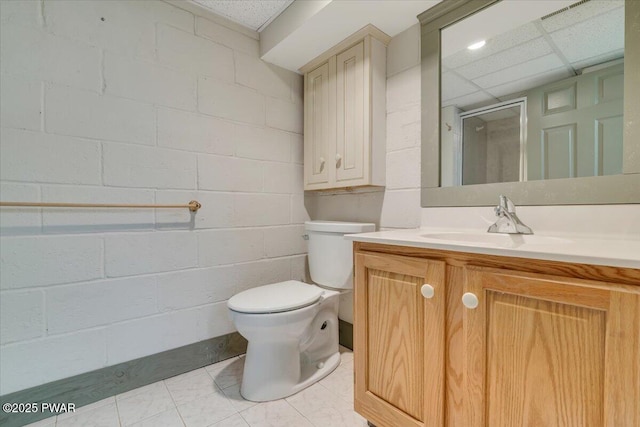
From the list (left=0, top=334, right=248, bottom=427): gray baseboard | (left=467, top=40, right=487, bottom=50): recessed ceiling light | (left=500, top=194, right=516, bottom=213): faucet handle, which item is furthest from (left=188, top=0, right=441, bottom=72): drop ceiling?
(left=0, top=334, right=248, bottom=427): gray baseboard

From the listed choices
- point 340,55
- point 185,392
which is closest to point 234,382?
point 185,392

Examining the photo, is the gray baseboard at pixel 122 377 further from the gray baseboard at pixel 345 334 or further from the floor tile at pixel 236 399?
the gray baseboard at pixel 345 334

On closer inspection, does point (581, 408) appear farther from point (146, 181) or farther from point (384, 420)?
point (146, 181)

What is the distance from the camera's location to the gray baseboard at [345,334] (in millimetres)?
1834

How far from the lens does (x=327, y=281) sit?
1712 mm

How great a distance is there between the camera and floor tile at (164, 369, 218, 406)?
1.36m

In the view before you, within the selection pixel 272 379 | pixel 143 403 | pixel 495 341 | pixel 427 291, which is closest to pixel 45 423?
pixel 143 403

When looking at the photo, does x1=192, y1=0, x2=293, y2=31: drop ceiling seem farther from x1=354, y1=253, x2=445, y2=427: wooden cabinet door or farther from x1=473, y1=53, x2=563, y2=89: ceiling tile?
x1=354, y1=253, x2=445, y2=427: wooden cabinet door

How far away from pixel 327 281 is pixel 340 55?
1346 millimetres

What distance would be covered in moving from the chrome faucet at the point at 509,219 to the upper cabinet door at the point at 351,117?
68cm

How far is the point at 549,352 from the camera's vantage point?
687 millimetres

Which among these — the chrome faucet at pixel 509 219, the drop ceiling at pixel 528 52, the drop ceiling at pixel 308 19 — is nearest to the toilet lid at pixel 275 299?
the chrome faucet at pixel 509 219

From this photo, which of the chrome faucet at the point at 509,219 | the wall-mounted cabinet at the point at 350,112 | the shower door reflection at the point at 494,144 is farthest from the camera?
the wall-mounted cabinet at the point at 350,112

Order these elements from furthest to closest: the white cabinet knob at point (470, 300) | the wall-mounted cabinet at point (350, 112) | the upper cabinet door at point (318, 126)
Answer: the upper cabinet door at point (318, 126)
the wall-mounted cabinet at point (350, 112)
the white cabinet knob at point (470, 300)
